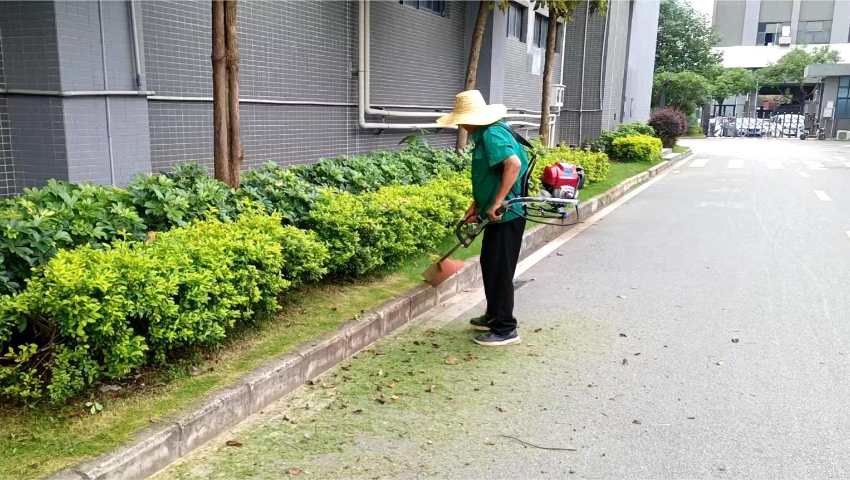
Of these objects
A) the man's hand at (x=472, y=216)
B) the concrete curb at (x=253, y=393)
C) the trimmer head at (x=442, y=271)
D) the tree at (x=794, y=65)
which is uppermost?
the tree at (x=794, y=65)

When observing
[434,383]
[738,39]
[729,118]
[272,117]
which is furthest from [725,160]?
[738,39]

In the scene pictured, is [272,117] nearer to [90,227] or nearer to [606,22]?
[90,227]

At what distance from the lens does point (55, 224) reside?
3896 millimetres

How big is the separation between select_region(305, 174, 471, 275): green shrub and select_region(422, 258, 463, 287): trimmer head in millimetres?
413

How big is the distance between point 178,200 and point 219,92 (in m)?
1.03

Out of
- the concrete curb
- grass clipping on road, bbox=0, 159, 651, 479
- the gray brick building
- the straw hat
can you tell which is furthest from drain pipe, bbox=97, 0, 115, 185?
the straw hat

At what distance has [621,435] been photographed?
354 centimetres

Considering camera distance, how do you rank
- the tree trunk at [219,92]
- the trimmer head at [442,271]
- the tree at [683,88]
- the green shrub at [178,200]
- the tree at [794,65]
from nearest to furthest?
the green shrub at [178,200] → the tree trunk at [219,92] → the trimmer head at [442,271] → the tree at [683,88] → the tree at [794,65]

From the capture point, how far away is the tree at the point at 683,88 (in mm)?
38781

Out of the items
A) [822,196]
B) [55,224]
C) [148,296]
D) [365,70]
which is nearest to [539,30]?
[822,196]

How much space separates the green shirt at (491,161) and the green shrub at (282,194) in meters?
1.60

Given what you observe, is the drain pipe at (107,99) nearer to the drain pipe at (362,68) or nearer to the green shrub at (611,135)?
the drain pipe at (362,68)

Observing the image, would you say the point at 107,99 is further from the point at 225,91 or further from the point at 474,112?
the point at 474,112

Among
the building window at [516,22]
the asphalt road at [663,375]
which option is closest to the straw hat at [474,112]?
the asphalt road at [663,375]
